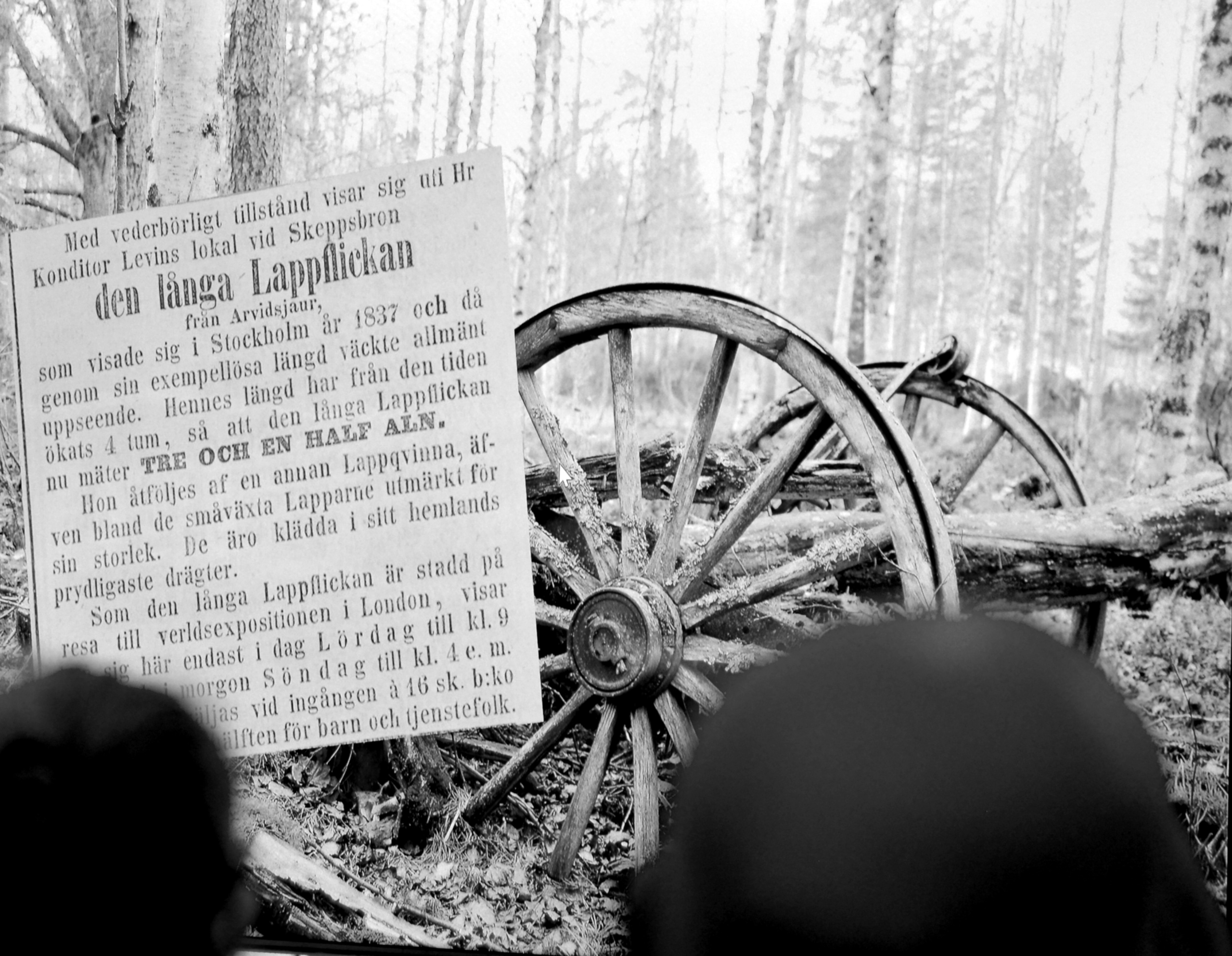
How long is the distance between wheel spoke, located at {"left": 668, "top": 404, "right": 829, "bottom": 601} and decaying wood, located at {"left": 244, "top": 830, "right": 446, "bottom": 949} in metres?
1.38

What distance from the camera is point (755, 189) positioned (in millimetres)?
4695

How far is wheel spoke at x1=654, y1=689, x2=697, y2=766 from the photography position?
325 centimetres

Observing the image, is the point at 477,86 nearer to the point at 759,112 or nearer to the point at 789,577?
the point at 759,112

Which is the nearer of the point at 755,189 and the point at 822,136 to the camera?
the point at 822,136

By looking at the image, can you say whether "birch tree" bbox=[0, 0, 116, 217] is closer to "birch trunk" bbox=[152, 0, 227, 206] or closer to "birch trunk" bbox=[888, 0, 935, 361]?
"birch trunk" bbox=[152, 0, 227, 206]

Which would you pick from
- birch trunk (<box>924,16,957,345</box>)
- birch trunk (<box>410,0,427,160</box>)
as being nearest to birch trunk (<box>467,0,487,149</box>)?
birch trunk (<box>410,0,427,160</box>)

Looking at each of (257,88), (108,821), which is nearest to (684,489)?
(257,88)

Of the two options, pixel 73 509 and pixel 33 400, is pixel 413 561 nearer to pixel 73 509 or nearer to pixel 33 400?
pixel 73 509

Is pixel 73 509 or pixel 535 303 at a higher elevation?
pixel 535 303

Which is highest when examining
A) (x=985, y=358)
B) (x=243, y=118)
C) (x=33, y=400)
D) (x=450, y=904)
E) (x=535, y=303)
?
(x=243, y=118)

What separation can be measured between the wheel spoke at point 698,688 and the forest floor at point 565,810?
155 mm

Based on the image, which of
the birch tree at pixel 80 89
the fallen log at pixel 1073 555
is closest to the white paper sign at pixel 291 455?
the fallen log at pixel 1073 555

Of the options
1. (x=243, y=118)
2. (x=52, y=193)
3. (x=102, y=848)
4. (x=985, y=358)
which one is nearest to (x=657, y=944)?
(x=102, y=848)

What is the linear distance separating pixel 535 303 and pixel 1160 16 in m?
3.54
